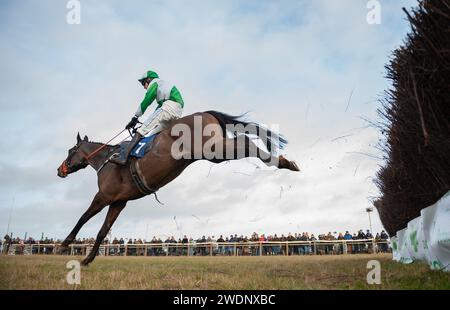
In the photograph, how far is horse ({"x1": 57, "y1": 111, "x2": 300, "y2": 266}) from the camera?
6.72m

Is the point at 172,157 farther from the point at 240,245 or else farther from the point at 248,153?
the point at 240,245

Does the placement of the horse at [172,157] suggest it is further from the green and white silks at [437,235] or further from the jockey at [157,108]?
the green and white silks at [437,235]

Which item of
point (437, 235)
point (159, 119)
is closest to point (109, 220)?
point (159, 119)

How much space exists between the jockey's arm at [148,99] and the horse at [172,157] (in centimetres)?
90

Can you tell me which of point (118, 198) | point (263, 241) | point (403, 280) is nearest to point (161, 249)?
point (263, 241)

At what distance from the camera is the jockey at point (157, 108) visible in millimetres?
7484

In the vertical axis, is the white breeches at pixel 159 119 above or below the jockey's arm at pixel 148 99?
below

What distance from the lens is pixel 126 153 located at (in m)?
7.41

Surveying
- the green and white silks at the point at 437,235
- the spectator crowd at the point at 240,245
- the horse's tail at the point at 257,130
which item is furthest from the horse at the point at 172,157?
the spectator crowd at the point at 240,245

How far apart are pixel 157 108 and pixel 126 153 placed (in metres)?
1.17

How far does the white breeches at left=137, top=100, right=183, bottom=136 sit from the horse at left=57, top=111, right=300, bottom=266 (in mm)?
220

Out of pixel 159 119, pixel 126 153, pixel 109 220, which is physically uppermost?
pixel 159 119

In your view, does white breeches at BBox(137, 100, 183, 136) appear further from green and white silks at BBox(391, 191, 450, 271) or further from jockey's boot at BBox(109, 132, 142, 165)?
green and white silks at BBox(391, 191, 450, 271)

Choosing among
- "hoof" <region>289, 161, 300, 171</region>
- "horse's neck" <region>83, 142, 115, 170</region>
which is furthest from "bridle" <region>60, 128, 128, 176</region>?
"hoof" <region>289, 161, 300, 171</region>
